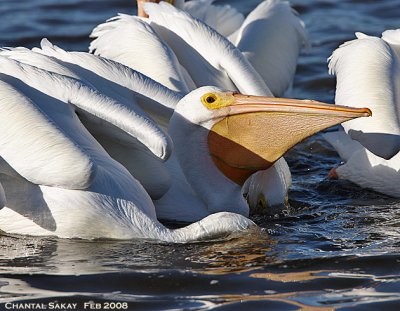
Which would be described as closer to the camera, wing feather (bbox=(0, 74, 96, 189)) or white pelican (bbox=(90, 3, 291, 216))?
wing feather (bbox=(0, 74, 96, 189))

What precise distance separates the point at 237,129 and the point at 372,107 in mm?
1051

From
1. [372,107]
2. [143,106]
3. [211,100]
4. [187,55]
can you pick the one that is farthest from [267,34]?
[211,100]

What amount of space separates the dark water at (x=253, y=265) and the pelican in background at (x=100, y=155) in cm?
10

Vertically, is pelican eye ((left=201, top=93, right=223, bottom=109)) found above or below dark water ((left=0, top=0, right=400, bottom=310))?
above

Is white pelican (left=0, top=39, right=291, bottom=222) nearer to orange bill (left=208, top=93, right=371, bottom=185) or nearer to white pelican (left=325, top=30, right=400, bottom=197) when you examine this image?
orange bill (left=208, top=93, right=371, bottom=185)

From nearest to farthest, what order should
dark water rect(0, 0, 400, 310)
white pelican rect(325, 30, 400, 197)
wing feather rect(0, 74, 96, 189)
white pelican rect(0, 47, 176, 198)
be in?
dark water rect(0, 0, 400, 310) → wing feather rect(0, 74, 96, 189) → white pelican rect(0, 47, 176, 198) → white pelican rect(325, 30, 400, 197)

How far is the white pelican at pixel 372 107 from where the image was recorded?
6133 mm

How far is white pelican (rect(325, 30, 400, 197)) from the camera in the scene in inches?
241

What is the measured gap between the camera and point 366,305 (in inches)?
173

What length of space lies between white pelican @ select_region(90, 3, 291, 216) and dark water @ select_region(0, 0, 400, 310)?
0.24 meters

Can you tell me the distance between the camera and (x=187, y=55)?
6680mm

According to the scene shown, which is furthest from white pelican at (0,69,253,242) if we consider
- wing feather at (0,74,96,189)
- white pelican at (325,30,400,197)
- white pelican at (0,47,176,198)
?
white pelican at (325,30,400,197)

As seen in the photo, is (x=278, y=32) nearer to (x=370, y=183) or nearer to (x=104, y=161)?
(x=370, y=183)

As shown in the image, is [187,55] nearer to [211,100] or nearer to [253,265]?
[211,100]
